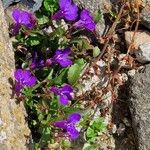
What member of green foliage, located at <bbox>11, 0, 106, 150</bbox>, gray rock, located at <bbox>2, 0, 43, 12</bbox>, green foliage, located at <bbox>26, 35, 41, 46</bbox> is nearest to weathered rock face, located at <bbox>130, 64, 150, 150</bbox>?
green foliage, located at <bbox>11, 0, 106, 150</bbox>

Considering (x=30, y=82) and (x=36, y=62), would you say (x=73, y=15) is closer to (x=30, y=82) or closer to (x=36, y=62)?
(x=36, y=62)

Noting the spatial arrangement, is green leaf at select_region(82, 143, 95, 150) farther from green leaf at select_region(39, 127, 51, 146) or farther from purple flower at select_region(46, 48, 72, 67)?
purple flower at select_region(46, 48, 72, 67)

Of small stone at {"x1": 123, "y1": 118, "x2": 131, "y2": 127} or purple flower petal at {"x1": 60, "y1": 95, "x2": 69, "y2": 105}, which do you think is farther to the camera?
small stone at {"x1": 123, "y1": 118, "x2": 131, "y2": 127}

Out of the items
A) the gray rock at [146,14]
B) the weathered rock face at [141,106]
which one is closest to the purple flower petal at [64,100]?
the weathered rock face at [141,106]

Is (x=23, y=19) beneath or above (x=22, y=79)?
above

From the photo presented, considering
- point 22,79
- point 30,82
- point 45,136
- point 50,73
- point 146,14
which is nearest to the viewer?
point 22,79

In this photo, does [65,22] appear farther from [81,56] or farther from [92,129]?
[92,129]

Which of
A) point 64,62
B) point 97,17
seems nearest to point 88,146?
point 64,62
